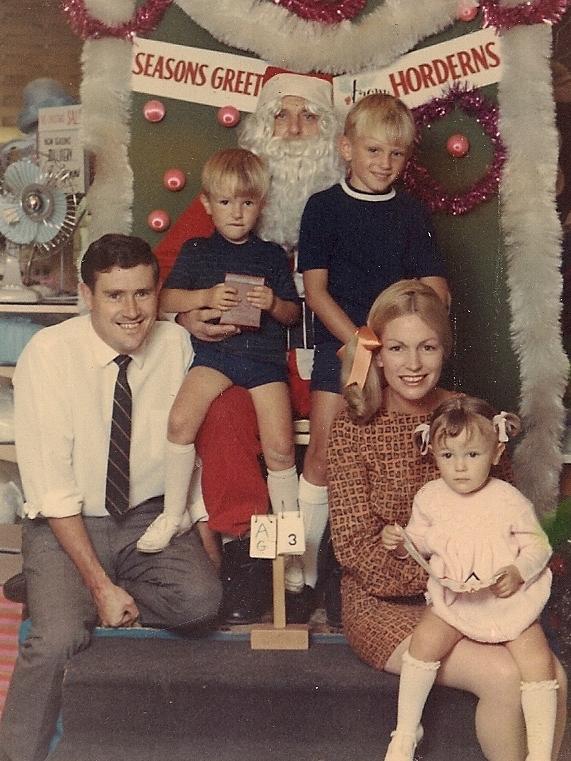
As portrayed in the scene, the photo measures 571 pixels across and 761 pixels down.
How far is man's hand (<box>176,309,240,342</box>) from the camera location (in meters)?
1.87

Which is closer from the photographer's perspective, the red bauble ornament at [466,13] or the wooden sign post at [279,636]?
the wooden sign post at [279,636]

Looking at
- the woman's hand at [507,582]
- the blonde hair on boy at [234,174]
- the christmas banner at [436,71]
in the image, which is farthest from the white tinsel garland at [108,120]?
the woman's hand at [507,582]

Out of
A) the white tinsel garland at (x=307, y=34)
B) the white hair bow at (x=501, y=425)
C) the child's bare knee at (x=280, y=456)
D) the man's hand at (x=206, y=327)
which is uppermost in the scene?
the white tinsel garland at (x=307, y=34)

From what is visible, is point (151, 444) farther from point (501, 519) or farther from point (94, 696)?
point (501, 519)

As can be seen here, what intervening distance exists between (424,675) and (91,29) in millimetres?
1406

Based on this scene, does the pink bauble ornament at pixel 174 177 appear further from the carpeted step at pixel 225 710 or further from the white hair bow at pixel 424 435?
the carpeted step at pixel 225 710

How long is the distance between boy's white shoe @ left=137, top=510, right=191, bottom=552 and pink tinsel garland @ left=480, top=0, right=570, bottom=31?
118cm

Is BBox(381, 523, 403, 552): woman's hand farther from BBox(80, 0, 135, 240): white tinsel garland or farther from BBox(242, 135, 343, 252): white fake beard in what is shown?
BBox(80, 0, 135, 240): white tinsel garland

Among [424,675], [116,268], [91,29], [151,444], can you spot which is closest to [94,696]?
[151,444]

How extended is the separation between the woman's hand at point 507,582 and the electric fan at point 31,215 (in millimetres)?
1101

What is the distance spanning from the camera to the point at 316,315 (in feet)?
6.27

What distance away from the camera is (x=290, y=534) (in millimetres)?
1735

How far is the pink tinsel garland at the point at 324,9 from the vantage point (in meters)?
1.95

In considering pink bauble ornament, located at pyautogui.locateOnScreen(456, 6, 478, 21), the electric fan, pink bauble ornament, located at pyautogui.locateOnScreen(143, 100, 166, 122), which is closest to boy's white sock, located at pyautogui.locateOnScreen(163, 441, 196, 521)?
the electric fan
